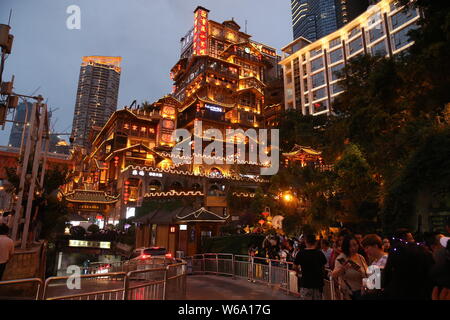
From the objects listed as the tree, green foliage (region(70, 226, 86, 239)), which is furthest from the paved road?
green foliage (region(70, 226, 86, 239))

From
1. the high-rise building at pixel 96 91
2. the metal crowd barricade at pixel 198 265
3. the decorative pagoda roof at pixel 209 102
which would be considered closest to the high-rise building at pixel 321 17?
the decorative pagoda roof at pixel 209 102

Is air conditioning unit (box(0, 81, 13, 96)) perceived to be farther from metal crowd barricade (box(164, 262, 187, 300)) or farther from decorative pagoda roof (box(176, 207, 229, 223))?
decorative pagoda roof (box(176, 207, 229, 223))

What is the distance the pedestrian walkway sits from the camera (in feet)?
32.8

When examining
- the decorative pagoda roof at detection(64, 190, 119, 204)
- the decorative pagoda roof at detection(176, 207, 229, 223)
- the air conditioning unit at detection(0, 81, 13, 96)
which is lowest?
the decorative pagoda roof at detection(176, 207, 229, 223)

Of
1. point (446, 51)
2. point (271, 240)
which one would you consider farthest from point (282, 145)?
point (271, 240)

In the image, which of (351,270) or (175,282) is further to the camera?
(175,282)

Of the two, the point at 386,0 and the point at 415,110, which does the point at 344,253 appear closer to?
the point at 415,110

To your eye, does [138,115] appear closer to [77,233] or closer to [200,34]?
[200,34]

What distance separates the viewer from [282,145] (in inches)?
1882

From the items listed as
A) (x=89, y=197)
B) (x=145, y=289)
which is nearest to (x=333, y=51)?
(x=89, y=197)

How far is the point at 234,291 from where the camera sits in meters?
11.1

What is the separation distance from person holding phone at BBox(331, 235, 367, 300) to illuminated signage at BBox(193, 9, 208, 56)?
62795 mm

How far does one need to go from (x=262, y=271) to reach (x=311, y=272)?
729cm
